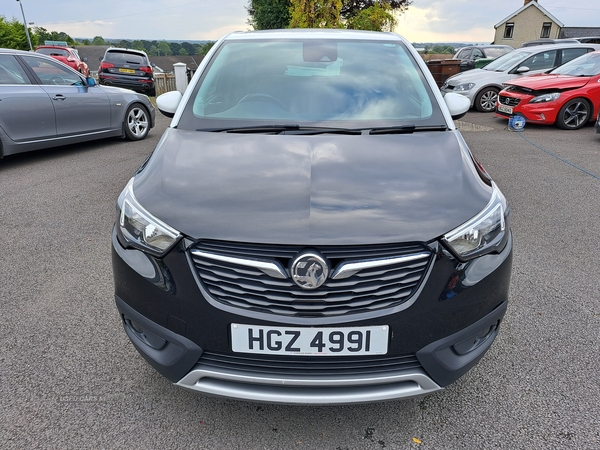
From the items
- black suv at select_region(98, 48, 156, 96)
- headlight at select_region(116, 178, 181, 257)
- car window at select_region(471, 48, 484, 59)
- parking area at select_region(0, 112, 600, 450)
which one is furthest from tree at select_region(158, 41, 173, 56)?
headlight at select_region(116, 178, 181, 257)

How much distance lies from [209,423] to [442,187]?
1.39m

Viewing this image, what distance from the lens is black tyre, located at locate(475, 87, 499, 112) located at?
38.4 feet

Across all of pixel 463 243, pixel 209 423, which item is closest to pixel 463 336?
pixel 463 243

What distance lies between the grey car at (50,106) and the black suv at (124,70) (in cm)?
849

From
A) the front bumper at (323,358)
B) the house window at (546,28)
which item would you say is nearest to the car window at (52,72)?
the front bumper at (323,358)

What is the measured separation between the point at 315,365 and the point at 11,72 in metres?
6.45

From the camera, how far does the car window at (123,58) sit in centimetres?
1544

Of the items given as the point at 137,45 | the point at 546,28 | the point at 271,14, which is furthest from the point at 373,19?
the point at 137,45

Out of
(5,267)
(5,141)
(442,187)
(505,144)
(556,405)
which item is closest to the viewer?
(442,187)

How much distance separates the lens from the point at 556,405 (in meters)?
2.08

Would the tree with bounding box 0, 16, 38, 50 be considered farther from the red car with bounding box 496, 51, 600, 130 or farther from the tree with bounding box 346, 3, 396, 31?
the red car with bounding box 496, 51, 600, 130

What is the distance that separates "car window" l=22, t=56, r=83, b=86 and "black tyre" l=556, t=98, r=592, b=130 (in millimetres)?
8706

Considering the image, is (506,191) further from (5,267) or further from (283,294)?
(5,267)

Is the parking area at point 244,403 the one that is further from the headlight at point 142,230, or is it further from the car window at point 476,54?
the car window at point 476,54
